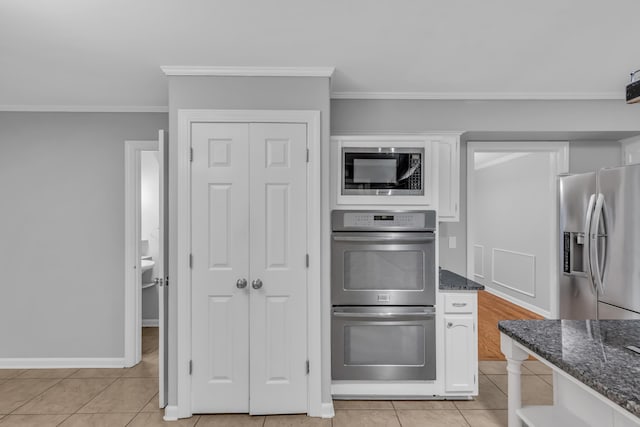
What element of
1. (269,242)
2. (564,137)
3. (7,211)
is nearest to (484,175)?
(564,137)

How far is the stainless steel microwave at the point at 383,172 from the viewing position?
2.83 meters

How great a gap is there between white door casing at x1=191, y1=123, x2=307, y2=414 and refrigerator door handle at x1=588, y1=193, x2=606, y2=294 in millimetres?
2279

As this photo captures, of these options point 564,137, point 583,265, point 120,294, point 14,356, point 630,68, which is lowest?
point 14,356

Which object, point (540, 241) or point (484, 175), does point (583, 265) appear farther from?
point (484, 175)

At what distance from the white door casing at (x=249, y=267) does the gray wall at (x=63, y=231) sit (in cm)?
140

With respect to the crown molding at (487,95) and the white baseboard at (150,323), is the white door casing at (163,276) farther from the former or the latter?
the white baseboard at (150,323)

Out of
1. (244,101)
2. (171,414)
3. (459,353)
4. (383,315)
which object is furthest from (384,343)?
(244,101)

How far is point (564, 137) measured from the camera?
350 cm

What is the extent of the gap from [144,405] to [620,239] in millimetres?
3790

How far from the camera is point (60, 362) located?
11.5 ft

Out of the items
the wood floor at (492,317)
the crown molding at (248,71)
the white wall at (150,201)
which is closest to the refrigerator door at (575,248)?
the wood floor at (492,317)

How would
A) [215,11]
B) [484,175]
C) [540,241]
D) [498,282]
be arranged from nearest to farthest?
[215,11] → [540,241] → [498,282] → [484,175]

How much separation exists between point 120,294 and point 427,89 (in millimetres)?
3362

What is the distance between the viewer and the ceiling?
190 centimetres
